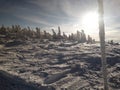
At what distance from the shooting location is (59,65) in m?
35.2

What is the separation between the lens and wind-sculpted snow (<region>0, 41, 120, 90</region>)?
3062 centimetres

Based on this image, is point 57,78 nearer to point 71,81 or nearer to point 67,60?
point 71,81

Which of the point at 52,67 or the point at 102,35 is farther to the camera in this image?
the point at 52,67

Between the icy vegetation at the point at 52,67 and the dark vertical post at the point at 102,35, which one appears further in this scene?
the icy vegetation at the point at 52,67

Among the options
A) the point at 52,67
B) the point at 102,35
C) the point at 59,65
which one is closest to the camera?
the point at 102,35

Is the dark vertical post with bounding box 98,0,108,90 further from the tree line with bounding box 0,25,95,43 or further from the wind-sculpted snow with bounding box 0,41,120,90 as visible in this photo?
the tree line with bounding box 0,25,95,43

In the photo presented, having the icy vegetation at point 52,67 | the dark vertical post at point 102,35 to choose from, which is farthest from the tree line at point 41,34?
the dark vertical post at point 102,35

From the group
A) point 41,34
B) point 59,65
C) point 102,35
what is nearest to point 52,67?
point 59,65

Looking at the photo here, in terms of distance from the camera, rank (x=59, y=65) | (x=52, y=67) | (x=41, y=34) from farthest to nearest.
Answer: (x=41, y=34)
(x=59, y=65)
(x=52, y=67)

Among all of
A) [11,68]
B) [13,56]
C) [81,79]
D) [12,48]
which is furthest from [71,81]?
[12,48]

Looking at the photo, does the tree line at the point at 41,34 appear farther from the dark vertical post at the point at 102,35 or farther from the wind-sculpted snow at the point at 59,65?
the dark vertical post at the point at 102,35

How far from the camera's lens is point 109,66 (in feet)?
121

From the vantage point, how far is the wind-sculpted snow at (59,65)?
30625mm

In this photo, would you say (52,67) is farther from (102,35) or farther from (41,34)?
(41,34)
